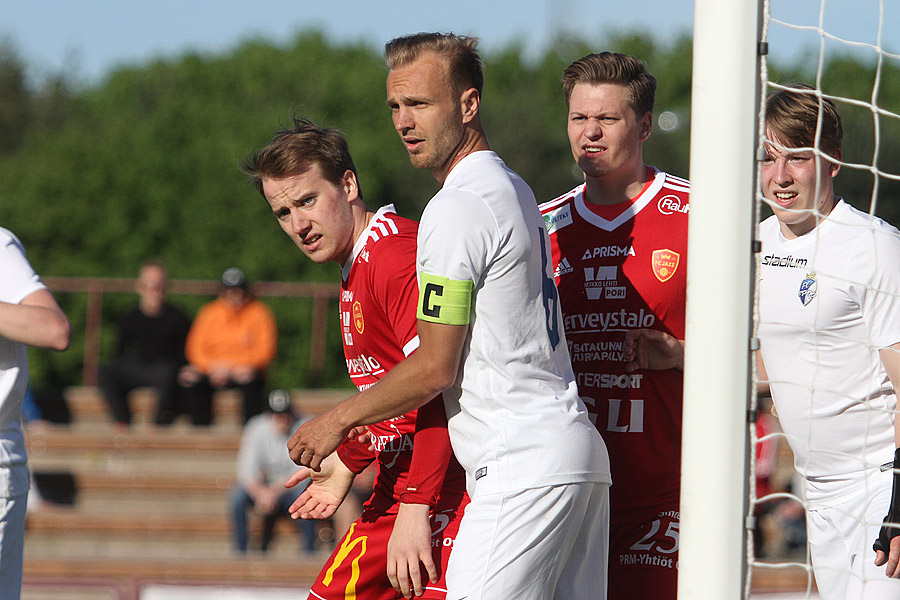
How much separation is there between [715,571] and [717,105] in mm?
1278

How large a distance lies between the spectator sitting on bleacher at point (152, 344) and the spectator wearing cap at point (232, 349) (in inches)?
7.2

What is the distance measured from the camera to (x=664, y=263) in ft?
12.2

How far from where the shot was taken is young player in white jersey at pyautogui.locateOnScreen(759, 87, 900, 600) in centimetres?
364

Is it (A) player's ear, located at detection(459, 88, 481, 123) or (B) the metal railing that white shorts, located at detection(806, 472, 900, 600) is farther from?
(B) the metal railing

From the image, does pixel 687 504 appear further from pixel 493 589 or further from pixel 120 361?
pixel 120 361

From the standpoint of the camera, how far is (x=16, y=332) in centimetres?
366

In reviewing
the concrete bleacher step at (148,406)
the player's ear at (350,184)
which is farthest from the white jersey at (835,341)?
the concrete bleacher step at (148,406)

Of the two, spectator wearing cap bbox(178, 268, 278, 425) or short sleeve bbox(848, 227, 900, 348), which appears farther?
spectator wearing cap bbox(178, 268, 278, 425)

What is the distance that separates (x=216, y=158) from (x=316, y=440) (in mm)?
25632

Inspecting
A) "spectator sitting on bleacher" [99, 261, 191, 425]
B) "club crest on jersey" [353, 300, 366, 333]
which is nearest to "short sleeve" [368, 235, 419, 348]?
"club crest on jersey" [353, 300, 366, 333]

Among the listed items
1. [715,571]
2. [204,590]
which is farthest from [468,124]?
[204,590]

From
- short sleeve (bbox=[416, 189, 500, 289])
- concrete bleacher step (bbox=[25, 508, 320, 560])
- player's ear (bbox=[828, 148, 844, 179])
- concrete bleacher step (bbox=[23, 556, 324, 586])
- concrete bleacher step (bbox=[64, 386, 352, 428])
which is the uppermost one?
player's ear (bbox=[828, 148, 844, 179])

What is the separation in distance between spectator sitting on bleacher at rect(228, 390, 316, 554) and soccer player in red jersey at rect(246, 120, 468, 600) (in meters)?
6.60

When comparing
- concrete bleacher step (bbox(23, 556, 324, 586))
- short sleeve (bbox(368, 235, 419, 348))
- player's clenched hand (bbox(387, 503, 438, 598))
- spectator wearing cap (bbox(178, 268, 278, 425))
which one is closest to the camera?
player's clenched hand (bbox(387, 503, 438, 598))
